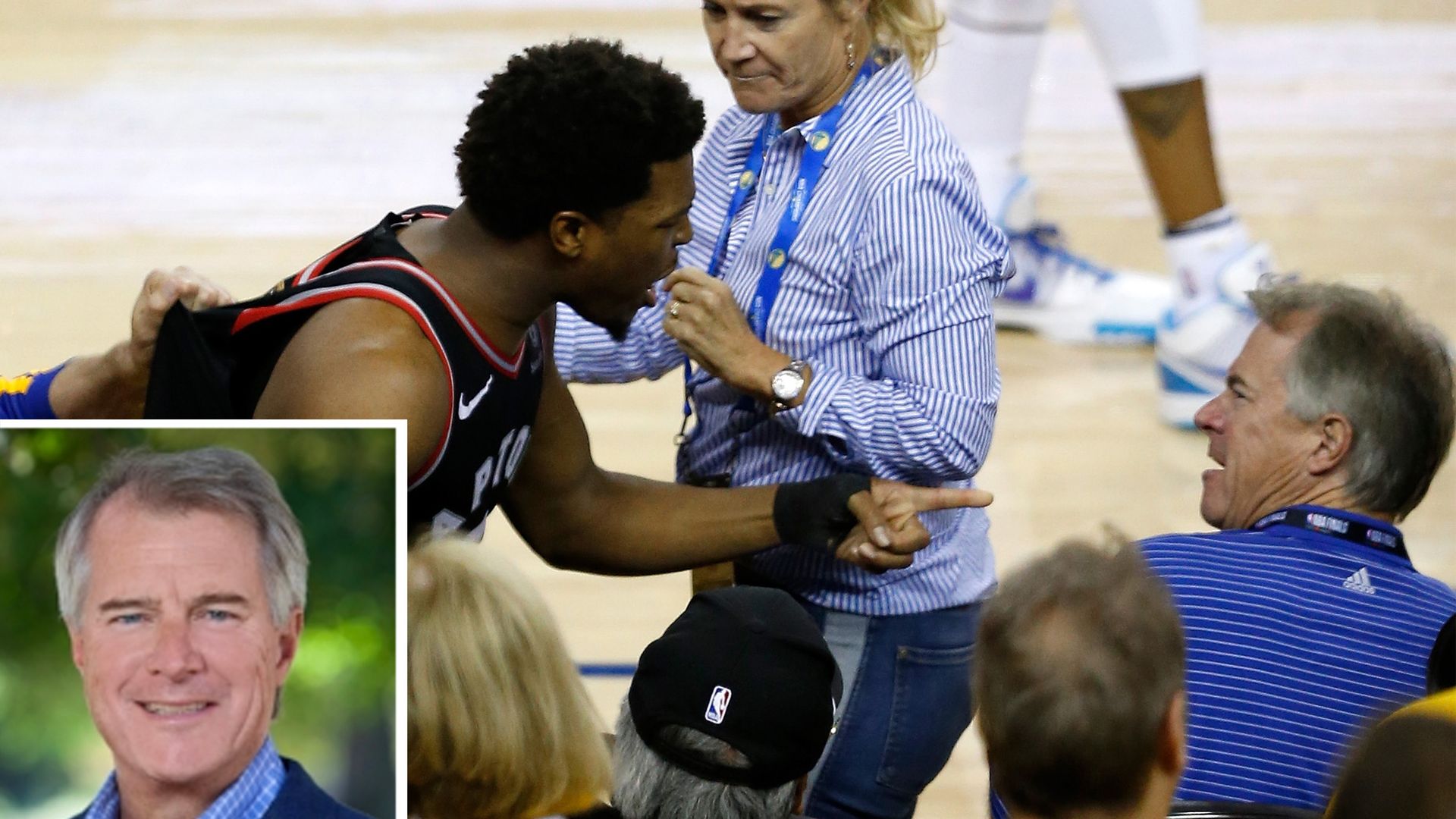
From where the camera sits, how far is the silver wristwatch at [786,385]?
2.06 metres

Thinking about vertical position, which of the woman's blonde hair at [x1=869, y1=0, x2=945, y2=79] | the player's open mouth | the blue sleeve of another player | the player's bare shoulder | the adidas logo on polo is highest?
the woman's blonde hair at [x1=869, y1=0, x2=945, y2=79]

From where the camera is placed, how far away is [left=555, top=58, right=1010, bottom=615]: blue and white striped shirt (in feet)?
6.75

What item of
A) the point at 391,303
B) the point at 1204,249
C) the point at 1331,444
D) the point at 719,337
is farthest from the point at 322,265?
the point at 1204,249

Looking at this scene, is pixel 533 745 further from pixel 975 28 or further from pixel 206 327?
pixel 975 28

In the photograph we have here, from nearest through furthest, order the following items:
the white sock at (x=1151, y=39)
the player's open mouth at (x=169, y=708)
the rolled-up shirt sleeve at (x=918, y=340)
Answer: the player's open mouth at (x=169, y=708) → the rolled-up shirt sleeve at (x=918, y=340) → the white sock at (x=1151, y=39)

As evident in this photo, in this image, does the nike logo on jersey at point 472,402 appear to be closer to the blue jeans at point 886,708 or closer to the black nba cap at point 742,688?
the black nba cap at point 742,688

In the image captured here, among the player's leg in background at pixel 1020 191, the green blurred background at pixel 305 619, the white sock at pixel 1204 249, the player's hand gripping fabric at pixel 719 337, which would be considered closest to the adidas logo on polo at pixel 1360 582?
the player's hand gripping fabric at pixel 719 337

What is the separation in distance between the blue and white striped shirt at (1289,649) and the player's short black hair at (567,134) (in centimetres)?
66

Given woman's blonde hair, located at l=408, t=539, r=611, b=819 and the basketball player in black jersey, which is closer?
woman's blonde hair, located at l=408, t=539, r=611, b=819

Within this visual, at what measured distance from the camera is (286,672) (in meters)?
1.24

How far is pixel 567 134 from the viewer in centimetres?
180

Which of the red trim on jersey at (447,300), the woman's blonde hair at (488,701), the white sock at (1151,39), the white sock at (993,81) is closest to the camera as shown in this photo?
the woman's blonde hair at (488,701)

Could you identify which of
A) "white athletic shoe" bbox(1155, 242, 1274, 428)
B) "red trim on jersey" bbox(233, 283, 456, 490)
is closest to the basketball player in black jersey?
"red trim on jersey" bbox(233, 283, 456, 490)

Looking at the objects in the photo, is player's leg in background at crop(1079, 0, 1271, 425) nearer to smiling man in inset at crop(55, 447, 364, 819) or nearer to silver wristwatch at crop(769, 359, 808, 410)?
silver wristwatch at crop(769, 359, 808, 410)
